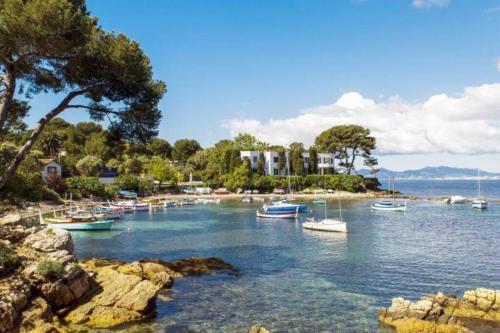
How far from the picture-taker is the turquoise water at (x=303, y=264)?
2047 cm

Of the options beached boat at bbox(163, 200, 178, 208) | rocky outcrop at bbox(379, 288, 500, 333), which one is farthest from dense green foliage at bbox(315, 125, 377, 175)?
rocky outcrop at bbox(379, 288, 500, 333)

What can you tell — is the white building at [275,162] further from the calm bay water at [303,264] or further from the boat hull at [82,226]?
the boat hull at [82,226]

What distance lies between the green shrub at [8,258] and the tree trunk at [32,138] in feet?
9.84

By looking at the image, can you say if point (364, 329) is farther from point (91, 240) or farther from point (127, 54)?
point (91, 240)

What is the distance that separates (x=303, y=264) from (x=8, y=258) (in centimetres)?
2113

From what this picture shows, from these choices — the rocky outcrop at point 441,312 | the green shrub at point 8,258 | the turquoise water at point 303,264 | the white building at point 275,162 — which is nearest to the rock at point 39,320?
the green shrub at point 8,258

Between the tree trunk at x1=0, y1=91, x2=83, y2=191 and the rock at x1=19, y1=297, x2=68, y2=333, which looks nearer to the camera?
the rock at x1=19, y1=297, x2=68, y2=333

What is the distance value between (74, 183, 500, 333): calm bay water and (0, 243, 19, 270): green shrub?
650 centimetres

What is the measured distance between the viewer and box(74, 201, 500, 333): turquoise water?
2047 cm

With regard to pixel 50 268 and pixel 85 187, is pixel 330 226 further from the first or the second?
pixel 85 187

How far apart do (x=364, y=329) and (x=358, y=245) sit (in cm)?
2411

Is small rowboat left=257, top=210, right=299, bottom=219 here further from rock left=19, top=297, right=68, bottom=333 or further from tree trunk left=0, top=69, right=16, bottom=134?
rock left=19, top=297, right=68, bottom=333

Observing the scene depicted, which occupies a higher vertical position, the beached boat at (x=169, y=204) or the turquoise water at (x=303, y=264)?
the beached boat at (x=169, y=204)

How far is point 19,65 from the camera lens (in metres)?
21.0
